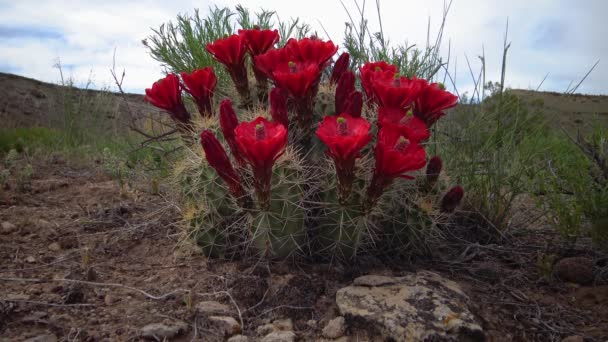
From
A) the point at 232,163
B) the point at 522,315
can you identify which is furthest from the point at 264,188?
the point at 522,315

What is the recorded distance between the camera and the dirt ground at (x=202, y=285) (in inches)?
83.3

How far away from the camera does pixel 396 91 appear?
87.7 inches

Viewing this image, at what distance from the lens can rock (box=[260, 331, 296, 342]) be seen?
1930 millimetres

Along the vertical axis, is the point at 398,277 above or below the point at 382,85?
below

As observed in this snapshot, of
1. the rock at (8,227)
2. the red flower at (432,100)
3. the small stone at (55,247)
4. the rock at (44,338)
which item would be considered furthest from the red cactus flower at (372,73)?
the rock at (8,227)

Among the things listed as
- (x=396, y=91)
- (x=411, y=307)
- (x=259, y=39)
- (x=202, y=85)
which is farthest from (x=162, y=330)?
(x=259, y=39)

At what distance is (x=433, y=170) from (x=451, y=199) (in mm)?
189

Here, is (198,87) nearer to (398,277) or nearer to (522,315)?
(398,277)

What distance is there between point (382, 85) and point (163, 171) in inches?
98.6

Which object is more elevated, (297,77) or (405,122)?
(297,77)

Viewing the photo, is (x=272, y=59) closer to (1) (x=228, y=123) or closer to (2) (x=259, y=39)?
(2) (x=259, y=39)

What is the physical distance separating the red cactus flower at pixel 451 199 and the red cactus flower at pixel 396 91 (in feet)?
1.94

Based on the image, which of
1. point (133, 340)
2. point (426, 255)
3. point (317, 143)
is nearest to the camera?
point (133, 340)

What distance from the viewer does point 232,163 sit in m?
2.40
